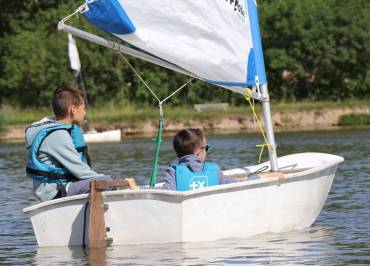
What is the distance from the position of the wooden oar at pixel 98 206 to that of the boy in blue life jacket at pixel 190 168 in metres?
0.47

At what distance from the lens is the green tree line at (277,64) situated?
5034 centimetres

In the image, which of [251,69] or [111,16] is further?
[251,69]

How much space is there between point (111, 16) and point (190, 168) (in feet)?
5.93

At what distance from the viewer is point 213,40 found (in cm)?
1193

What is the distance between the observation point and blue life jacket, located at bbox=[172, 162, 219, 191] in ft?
36.0

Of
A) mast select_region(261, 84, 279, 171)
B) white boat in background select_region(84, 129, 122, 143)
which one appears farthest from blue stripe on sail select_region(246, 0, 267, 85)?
white boat in background select_region(84, 129, 122, 143)

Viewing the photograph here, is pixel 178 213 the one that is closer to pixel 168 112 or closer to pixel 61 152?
pixel 61 152

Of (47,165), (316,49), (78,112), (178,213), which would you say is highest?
(316,49)

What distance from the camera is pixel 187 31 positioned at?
1191 centimetres

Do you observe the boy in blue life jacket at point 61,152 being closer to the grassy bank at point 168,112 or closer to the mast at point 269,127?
the mast at point 269,127

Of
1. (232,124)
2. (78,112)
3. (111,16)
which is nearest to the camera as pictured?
(78,112)

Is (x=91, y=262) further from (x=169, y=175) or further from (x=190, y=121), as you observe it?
(x=190, y=121)

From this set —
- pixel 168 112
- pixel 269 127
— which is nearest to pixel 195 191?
pixel 269 127

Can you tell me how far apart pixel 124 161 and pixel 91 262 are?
16.3 meters
